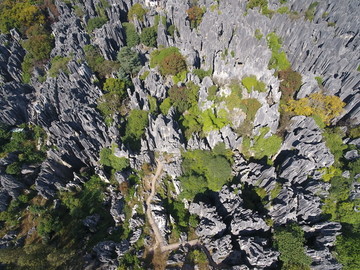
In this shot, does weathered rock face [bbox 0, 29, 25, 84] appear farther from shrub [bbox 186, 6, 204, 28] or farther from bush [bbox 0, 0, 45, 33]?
shrub [bbox 186, 6, 204, 28]

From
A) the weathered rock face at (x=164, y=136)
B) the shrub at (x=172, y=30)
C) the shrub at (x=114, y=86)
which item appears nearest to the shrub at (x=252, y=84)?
the weathered rock face at (x=164, y=136)

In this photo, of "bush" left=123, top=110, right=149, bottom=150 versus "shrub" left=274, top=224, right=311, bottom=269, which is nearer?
"shrub" left=274, top=224, right=311, bottom=269

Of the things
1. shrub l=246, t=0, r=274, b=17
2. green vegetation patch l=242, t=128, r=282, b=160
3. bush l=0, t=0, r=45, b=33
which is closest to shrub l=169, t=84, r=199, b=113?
green vegetation patch l=242, t=128, r=282, b=160

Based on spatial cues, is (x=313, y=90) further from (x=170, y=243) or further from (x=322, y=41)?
(x=170, y=243)

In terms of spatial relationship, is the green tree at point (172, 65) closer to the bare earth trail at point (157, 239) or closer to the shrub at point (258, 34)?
the shrub at point (258, 34)

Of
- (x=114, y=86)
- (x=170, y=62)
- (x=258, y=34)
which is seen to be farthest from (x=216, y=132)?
(x=258, y=34)

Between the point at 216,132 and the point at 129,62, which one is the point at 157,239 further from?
the point at 129,62
